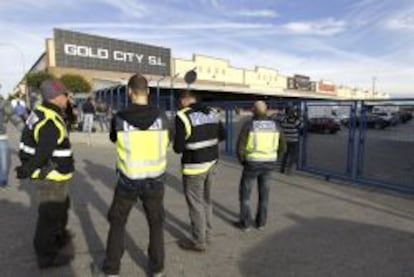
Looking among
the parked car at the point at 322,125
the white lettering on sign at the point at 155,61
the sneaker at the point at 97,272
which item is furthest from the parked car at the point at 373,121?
the white lettering on sign at the point at 155,61

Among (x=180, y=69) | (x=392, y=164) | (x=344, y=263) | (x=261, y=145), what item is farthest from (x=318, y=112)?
(x=180, y=69)

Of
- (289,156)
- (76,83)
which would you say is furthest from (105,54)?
(289,156)

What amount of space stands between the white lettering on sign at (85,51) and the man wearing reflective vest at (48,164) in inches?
2050

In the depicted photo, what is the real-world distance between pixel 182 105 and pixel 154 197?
1.31 m

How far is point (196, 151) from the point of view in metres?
4.49

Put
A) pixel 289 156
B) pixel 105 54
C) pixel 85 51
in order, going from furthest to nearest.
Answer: pixel 105 54 → pixel 85 51 → pixel 289 156

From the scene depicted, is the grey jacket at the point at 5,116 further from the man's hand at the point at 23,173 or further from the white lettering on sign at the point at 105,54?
the white lettering on sign at the point at 105,54

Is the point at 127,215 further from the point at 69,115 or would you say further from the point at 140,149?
the point at 69,115

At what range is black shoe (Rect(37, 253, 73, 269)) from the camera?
4.05 meters

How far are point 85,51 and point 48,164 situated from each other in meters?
54.2

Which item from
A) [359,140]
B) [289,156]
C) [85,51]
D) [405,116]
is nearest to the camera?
[405,116]

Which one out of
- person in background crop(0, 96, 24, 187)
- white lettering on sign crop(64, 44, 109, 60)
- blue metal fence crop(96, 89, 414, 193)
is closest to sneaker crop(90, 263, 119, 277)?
person in background crop(0, 96, 24, 187)

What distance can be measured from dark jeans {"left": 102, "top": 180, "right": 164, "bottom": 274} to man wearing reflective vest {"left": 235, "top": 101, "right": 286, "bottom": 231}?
1.79 m

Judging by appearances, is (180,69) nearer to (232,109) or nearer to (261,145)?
(232,109)
